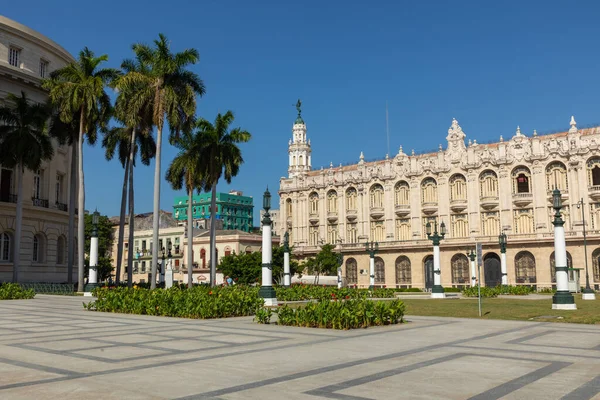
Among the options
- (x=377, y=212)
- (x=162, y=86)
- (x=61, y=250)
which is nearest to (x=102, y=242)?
(x=61, y=250)

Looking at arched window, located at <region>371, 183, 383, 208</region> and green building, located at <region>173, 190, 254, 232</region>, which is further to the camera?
green building, located at <region>173, 190, 254, 232</region>

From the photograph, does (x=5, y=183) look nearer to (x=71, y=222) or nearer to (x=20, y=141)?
(x=20, y=141)

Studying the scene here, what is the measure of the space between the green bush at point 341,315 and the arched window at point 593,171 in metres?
53.5

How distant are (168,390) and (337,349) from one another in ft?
16.1

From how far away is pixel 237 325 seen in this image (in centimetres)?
1731

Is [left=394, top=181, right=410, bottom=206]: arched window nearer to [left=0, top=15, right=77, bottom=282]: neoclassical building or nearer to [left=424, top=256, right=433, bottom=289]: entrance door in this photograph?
[left=424, top=256, right=433, bottom=289]: entrance door

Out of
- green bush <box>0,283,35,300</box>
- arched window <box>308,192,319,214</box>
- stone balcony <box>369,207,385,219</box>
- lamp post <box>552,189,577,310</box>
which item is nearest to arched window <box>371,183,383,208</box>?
stone balcony <box>369,207,385,219</box>

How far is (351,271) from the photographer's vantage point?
259 feet

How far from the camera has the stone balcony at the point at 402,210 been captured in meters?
75.1

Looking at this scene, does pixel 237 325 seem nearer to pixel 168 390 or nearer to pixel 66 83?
pixel 168 390

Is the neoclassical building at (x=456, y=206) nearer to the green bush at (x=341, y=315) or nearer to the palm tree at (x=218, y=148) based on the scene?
the palm tree at (x=218, y=148)

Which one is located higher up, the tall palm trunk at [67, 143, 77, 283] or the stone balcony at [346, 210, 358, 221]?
the stone balcony at [346, 210, 358, 221]

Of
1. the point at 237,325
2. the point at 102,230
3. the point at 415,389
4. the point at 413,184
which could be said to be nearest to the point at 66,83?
the point at 237,325

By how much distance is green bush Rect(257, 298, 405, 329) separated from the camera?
1616 cm
